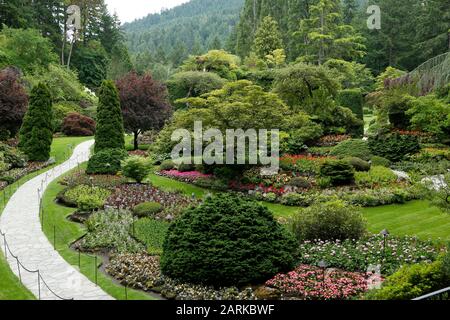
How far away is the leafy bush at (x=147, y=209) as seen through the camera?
17.8 meters

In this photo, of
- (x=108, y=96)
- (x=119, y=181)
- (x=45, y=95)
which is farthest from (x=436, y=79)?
(x=45, y=95)

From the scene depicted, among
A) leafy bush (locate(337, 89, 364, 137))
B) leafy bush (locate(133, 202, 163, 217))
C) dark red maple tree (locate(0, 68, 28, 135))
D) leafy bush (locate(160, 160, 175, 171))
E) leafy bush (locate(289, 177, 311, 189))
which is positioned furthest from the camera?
leafy bush (locate(337, 89, 364, 137))


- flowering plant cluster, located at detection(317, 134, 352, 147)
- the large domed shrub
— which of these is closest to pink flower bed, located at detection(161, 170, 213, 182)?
flowering plant cluster, located at detection(317, 134, 352, 147)

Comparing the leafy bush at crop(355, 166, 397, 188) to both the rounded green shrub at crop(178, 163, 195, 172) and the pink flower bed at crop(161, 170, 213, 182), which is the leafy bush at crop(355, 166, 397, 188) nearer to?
the pink flower bed at crop(161, 170, 213, 182)

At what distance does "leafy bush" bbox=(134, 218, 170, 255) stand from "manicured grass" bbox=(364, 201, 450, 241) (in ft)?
21.0

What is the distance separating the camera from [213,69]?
48156mm

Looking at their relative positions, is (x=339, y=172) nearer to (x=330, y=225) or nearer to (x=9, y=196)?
(x=330, y=225)

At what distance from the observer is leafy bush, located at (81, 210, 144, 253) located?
14.4 metres

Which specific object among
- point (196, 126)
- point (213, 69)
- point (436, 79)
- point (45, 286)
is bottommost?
point (45, 286)

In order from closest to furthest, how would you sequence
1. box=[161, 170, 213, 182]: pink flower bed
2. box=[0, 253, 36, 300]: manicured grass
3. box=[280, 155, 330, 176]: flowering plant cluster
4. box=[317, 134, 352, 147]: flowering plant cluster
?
box=[0, 253, 36, 300]: manicured grass < box=[161, 170, 213, 182]: pink flower bed < box=[280, 155, 330, 176]: flowering plant cluster < box=[317, 134, 352, 147]: flowering plant cluster

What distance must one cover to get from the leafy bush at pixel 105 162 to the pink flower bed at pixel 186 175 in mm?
2364

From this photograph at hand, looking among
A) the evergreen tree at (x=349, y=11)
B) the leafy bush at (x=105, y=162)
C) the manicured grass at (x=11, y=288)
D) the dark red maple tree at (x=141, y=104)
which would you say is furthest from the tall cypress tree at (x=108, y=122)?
the evergreen tree at (x=349, y=11)

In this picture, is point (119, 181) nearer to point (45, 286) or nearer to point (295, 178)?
point (295, 178)

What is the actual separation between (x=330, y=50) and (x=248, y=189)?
3298cm
